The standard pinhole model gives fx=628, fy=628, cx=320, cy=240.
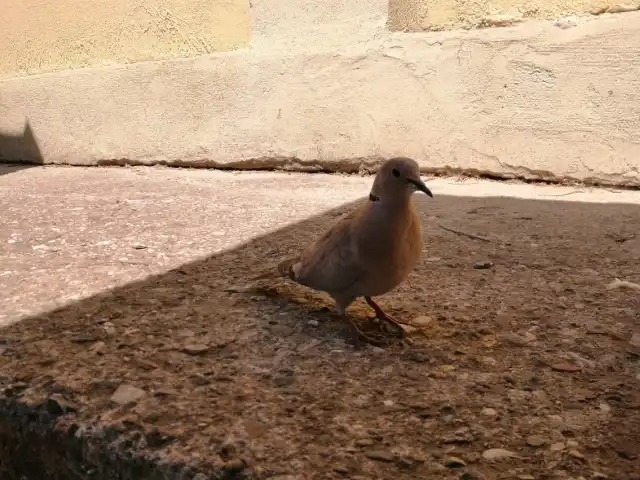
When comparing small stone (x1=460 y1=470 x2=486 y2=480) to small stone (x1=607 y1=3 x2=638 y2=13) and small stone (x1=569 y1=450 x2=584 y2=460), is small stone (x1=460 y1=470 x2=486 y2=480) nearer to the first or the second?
small stone (x1=569 y1=450 x2=584 y2=460)

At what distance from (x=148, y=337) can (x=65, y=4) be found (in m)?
4.09

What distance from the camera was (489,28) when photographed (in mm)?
3213

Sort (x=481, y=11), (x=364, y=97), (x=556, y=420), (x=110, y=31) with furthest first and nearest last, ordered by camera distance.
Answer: (x=110, y=31) < (x=364, y=97) < (x=481, y=11) < (x=556, y=420)

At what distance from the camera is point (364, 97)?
3561mm

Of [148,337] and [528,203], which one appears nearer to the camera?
[148,337]

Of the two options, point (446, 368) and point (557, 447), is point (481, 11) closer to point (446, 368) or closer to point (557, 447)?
point (446, 368)

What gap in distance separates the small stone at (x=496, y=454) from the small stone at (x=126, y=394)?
65 cm

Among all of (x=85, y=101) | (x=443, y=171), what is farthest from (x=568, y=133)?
(x=85, y=101)

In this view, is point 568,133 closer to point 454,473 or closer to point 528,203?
point 528,203

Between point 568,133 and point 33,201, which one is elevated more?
point 568,133

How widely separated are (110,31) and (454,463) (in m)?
4.35

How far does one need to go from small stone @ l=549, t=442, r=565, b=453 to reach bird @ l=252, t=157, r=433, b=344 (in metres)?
0.48

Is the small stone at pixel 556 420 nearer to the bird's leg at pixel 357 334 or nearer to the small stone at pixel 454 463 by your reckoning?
the small stone at pixel 454 463

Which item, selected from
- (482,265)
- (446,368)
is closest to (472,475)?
(446,368)
